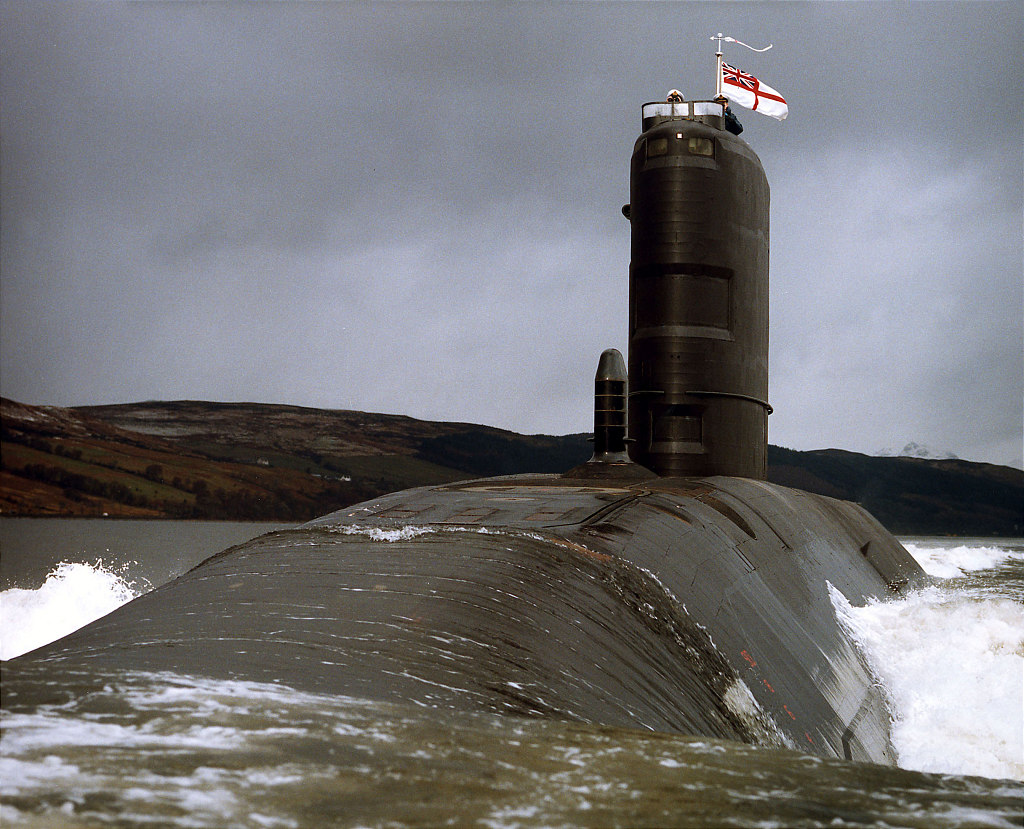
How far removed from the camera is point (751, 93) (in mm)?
14094

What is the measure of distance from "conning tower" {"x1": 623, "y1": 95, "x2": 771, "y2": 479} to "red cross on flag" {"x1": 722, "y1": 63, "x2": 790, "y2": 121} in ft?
6.94

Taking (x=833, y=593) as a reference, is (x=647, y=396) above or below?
above

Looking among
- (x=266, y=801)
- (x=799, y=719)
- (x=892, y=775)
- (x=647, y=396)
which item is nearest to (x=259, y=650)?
(x=266, y=801)

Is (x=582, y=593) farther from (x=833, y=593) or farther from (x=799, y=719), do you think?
(x=833, y=593)

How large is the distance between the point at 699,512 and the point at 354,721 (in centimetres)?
564

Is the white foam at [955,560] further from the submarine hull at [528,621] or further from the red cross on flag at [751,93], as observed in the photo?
the submarine hull at [528,621]

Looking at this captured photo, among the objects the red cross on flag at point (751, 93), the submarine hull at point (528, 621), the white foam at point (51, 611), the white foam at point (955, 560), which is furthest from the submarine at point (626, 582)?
the white foam at point (51, 611)

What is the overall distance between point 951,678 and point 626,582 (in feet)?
12.8

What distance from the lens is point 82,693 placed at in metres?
2.96

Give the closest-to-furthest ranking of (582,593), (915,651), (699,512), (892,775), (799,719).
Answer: (892,775) → (582,593) → (799,719) → (699,512) → (915,651)

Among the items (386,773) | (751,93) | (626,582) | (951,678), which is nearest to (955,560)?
(751,93)

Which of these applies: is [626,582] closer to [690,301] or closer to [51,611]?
[690,301]

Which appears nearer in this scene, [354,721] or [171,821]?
[171,821]

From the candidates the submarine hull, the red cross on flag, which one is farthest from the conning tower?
the submarine hull
